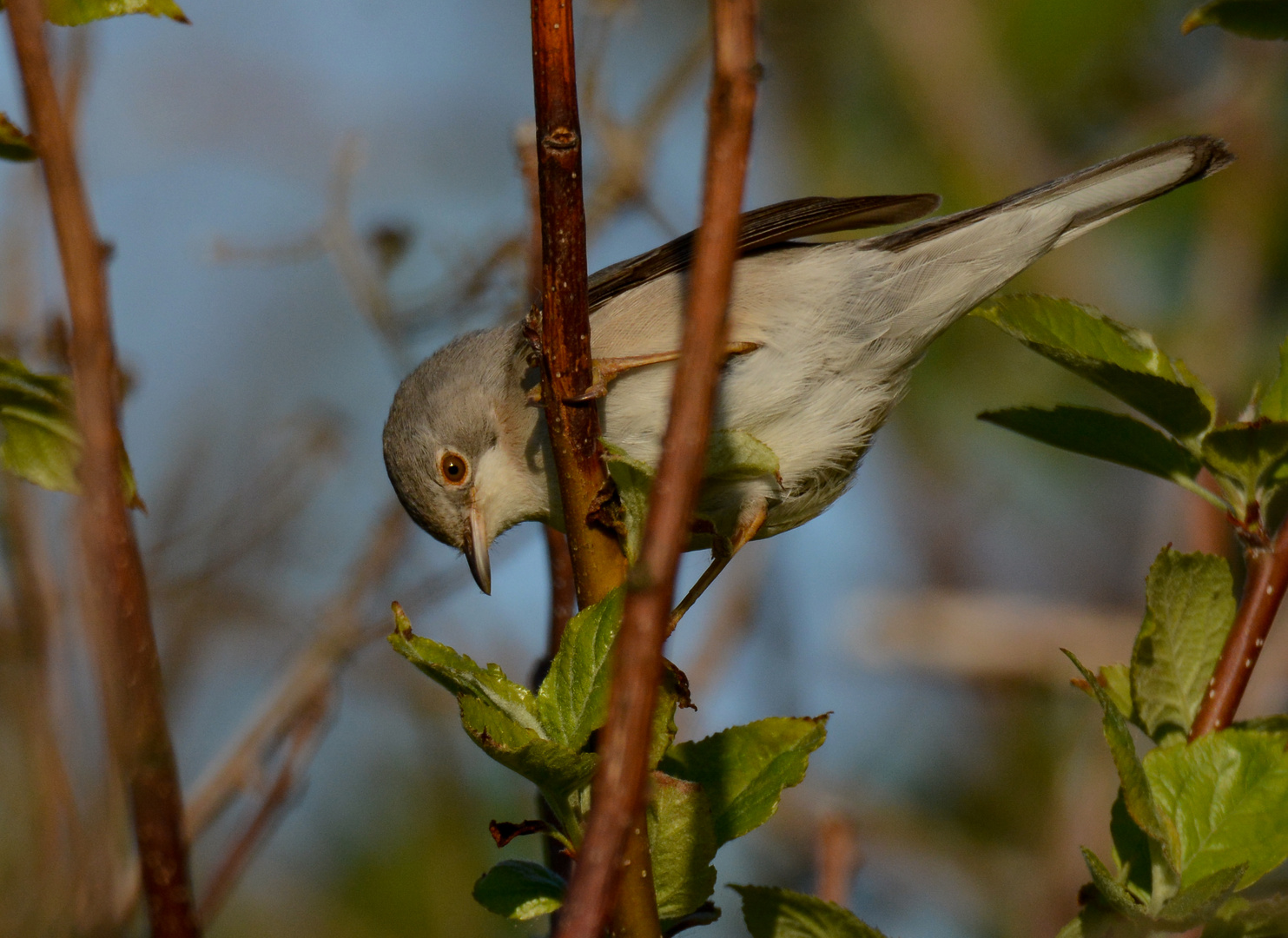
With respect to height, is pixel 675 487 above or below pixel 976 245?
below

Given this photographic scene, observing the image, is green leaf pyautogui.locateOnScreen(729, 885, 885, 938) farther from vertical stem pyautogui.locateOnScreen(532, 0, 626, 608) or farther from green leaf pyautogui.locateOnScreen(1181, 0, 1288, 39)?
green leaf pyautogui.locateOnScreen(1181, 0, 1288, 39)

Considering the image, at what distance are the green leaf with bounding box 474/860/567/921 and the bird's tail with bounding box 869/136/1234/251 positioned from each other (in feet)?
7.13

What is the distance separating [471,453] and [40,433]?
2.04 meters

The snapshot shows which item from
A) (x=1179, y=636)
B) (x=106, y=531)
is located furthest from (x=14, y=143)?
(x=1179, y=636)

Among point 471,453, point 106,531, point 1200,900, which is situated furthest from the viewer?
point 471,453

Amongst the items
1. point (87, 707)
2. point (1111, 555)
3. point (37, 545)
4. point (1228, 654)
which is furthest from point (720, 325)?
point (1111, 555)

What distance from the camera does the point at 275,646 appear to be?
5254 millimetres

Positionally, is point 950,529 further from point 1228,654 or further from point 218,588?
point 1228,654

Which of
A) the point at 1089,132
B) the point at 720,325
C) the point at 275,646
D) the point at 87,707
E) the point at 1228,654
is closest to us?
the point at 720,325

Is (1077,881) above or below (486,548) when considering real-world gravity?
below

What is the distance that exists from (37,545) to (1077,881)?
3.60 m

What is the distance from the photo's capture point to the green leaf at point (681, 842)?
5.22 feet

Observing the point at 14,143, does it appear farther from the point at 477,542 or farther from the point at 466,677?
the point at 477,542

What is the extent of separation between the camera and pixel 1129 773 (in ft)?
5.02
